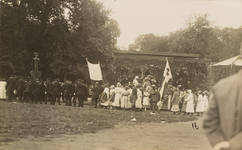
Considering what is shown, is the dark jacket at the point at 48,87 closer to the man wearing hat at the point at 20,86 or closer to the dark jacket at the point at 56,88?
the dark jacket at the point at 56,88

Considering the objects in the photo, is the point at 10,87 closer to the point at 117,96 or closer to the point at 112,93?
the point at 112,93

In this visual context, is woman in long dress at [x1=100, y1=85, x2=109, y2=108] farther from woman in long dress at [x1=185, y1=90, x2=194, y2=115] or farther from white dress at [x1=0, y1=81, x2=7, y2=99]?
white dress at [x1=0, y1=81, x2=7, y2=99]

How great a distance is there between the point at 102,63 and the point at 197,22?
8.39 m

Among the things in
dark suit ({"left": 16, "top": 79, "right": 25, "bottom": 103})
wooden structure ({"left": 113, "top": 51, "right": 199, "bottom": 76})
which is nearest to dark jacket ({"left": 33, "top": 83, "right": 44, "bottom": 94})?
dark suit ({"left": 16, "top": 79, "right": 25, "bottom": 103})

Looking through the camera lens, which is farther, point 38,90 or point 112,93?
point 112,93

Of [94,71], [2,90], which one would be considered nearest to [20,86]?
[2,90]

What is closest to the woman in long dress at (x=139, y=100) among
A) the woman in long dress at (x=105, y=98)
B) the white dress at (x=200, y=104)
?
the woman in long dress at (x=105, y=98)

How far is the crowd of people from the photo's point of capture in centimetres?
1622

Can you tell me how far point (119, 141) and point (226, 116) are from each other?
5.81 metres

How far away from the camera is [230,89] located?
2.17 metres

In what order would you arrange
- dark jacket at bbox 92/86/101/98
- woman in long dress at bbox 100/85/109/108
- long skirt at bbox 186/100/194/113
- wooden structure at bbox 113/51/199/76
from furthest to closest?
1. woman in long dress at bbox 100/85/109/108
2. dark jacket at bbox 92/86/101/98
3. long skirt at bbox 186/100/194/113
4. wooden structure at bbox 113/51/199/76

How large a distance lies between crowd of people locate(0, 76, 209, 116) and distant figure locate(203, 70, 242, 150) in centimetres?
1329

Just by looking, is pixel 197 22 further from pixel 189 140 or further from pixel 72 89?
pixel 72 89

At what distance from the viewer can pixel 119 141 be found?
7758mm
